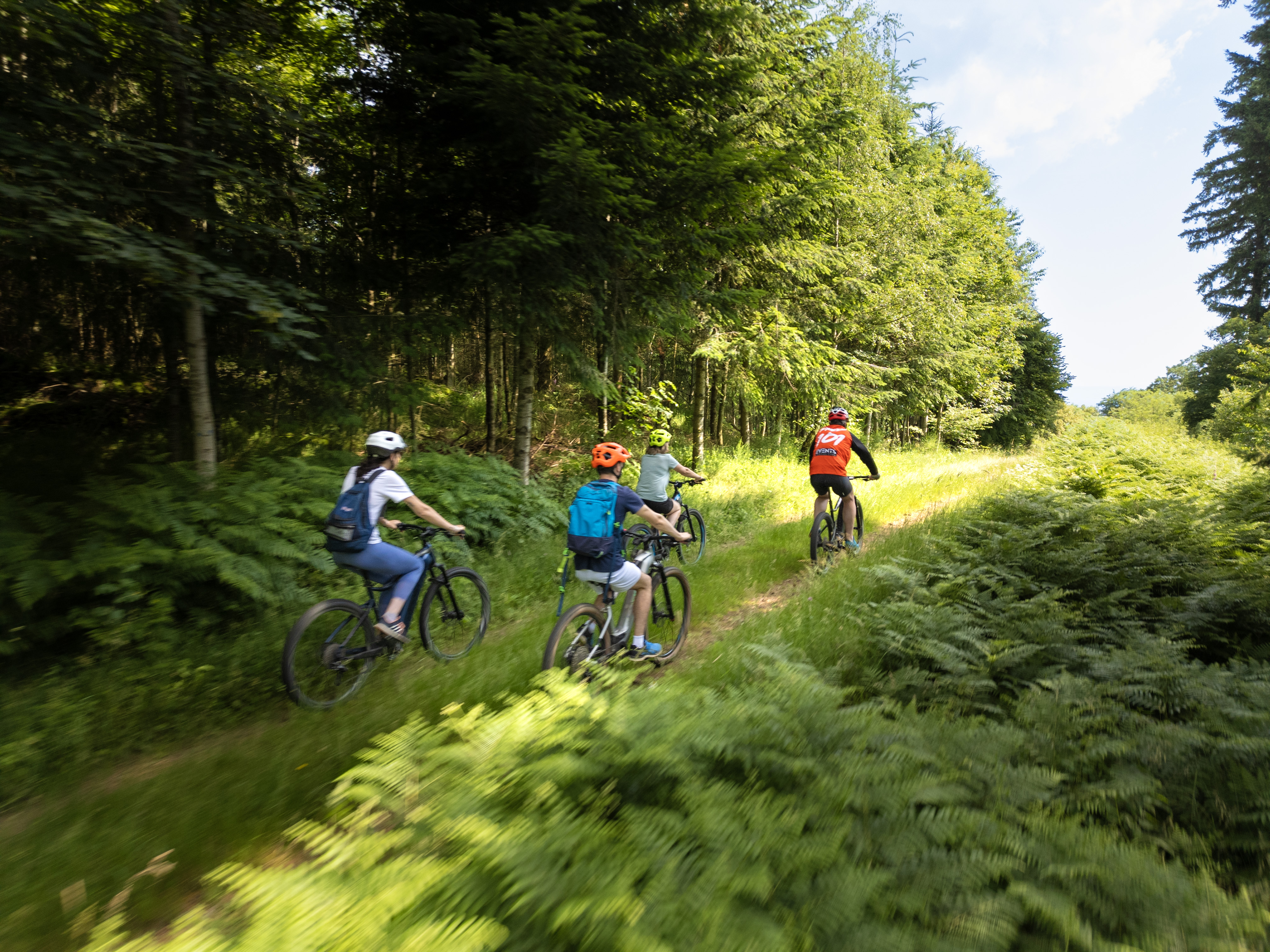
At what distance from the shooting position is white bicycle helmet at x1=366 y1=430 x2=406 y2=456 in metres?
4.91

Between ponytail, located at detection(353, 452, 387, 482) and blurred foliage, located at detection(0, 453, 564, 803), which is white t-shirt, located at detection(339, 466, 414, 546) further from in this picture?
blurred foliage, located at detection(0, 453, 564, 803)

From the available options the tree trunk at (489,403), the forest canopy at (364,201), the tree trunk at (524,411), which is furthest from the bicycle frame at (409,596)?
the tree trunk at (489,403)

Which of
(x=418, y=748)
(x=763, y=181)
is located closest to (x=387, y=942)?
(x=418, y=748)

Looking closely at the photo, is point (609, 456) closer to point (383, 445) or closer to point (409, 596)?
point (383, 445)

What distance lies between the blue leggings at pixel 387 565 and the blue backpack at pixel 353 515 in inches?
7.4

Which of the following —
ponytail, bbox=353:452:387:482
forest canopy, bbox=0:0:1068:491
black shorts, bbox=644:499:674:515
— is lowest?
black shorts, bbox=644:499:674:515

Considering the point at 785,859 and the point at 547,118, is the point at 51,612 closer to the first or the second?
the point at 785,859

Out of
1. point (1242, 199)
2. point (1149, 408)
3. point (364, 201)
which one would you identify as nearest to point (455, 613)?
point (364, 201)

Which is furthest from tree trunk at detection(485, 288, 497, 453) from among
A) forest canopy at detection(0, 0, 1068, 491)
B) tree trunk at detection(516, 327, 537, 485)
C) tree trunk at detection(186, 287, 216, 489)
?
tree trunk at detection(186, 287, 216, 489)

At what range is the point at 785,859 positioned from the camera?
78.0 inches

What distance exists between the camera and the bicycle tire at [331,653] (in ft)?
15.5

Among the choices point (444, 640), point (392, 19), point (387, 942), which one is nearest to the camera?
point (387, 942)

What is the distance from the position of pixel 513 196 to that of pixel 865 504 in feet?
32.4

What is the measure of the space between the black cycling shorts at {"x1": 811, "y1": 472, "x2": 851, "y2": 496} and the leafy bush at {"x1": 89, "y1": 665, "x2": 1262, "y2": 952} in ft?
20.2
